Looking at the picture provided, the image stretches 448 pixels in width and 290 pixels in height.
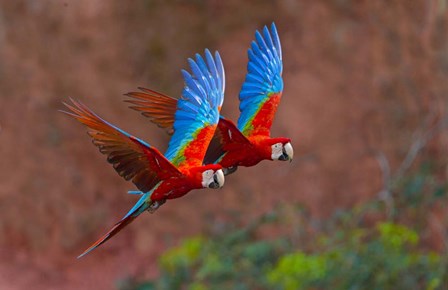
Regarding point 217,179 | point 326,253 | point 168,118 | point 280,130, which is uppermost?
point 168,118

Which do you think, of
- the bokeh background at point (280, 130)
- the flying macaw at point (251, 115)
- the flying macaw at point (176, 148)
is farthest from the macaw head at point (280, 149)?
the bokeh background at point (280, 130)

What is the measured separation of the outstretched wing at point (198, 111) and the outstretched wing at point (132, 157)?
17cm

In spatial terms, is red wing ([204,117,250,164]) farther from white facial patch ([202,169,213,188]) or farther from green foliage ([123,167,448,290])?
green foliage ([123,167,448,290])

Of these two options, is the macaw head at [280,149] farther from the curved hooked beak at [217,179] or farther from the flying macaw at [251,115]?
the curved hooked beak at [217,179]

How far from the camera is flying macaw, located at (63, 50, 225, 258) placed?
3324mm

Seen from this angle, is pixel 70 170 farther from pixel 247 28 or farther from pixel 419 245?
pixel 419 245

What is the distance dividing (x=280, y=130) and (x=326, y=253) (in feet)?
3.03

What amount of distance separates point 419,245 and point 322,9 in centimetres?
183

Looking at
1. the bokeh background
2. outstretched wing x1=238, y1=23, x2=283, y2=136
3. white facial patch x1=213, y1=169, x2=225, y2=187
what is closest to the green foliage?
the bokeh background

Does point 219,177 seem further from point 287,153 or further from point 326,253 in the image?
Result: point 326,253

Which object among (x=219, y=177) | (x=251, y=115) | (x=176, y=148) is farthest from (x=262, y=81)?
(x=219, y=177)

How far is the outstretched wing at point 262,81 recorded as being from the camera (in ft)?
12.7

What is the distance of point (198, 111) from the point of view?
358cm

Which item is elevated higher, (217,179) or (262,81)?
(262,81)
